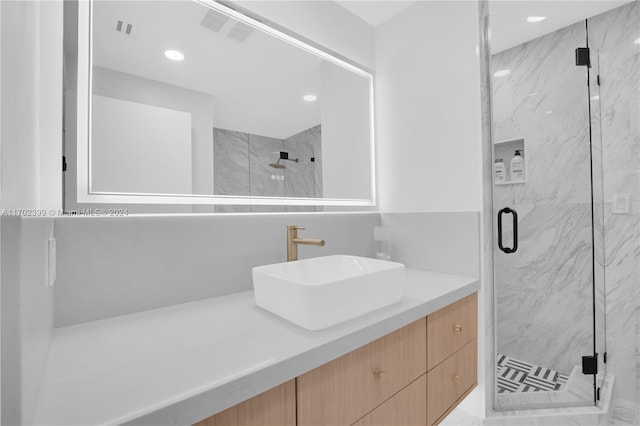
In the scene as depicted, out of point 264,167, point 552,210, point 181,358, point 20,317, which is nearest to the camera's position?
point 20,317

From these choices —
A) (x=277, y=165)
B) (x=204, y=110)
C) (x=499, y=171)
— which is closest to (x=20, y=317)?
(x=204, y=110)

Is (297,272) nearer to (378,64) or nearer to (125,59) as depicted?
(125,59)

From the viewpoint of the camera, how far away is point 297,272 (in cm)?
116

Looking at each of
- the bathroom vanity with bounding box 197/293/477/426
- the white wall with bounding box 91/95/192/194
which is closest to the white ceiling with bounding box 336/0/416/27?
the white wall with bounding box 91/95/192/194

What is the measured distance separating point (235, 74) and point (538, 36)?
5.95 feet

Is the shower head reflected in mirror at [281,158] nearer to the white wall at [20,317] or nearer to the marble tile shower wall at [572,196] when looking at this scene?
the white wall at [20,317]

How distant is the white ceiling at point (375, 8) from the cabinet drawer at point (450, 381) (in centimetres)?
180

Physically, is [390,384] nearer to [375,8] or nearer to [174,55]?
[174,55]

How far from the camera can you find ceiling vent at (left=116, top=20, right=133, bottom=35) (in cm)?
98

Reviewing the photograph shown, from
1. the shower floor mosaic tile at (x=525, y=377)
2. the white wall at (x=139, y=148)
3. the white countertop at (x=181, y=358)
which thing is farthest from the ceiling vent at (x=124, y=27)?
the shower floor mosaic tile at (x=525, y=377)

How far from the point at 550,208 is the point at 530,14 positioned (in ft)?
3.67

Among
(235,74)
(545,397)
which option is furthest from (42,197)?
(545,397)

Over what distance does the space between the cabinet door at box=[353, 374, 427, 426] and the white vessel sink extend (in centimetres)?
28

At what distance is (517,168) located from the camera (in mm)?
1732
